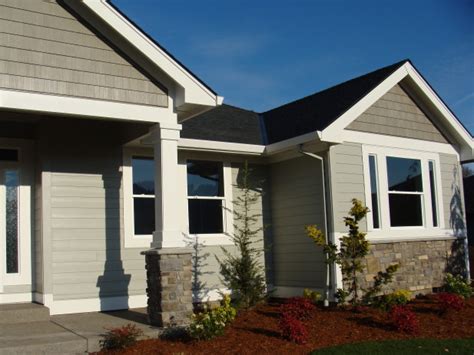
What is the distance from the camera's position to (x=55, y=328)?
24.2 feet

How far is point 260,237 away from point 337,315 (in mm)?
2989

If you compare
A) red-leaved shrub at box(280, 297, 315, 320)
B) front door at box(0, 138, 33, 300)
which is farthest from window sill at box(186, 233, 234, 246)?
front door at box(0, 138, 33, 300)

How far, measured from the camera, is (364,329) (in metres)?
7.82

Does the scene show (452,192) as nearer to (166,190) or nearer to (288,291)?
(288,291)

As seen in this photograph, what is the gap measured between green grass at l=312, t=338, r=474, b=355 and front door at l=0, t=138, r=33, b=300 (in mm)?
5286

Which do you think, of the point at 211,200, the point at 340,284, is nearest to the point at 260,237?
the point at 211,200

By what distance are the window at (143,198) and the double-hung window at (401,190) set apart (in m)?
4.17

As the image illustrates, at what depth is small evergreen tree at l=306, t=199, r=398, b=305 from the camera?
903 centimetres

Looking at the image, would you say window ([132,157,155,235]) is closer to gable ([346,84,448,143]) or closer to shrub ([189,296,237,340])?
shrub ([189,296,237,340])

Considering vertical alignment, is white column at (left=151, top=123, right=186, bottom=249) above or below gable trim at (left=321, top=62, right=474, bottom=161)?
below

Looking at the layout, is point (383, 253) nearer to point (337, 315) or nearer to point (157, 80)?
point (337, 315)

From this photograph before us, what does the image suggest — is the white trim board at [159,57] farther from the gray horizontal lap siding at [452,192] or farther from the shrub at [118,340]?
the gray horizontal lap siding at [452,192]

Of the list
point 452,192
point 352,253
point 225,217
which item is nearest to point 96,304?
point 225,217

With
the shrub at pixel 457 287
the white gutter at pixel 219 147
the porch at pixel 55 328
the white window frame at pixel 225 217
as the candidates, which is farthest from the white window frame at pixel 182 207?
the shrub at pixel 457 287
